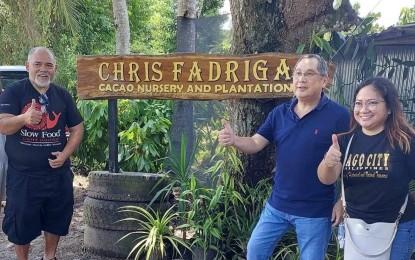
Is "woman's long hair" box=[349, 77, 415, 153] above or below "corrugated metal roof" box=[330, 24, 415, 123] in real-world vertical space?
below

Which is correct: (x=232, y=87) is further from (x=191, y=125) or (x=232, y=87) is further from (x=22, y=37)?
(x=22, y=37)

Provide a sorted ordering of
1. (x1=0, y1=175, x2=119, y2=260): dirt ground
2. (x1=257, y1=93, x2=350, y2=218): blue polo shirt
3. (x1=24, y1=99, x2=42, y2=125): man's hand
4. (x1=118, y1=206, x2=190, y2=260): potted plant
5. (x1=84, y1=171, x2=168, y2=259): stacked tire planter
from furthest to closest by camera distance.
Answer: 1. (x1=0, y1=175, x2=119, y2=260): dirt ground
2. (x1=84, y1=171, x2=168, y2=259): stacked tire planter
3. (x1=118, y1=206, x2=190, y2=260): potted plant
4. (x1=24, y1=99, x2=42, y2=125): man's hand
5. (x1=257, y1=93, x2=350, y2=218): blue polo shirt

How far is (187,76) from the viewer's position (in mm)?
4219

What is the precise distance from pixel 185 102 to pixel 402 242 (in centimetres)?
263

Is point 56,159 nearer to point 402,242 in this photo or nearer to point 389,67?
point 402,242

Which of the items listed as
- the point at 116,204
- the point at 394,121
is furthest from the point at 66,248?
the point at 394,121

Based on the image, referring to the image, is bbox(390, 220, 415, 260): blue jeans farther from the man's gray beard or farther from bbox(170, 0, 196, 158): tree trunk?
the man's gray beard

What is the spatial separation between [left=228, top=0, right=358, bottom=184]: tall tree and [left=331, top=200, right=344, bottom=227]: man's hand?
1.33m

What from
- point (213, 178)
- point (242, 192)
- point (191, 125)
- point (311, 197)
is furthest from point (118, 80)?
point (311, 197)

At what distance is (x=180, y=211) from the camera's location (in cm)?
416

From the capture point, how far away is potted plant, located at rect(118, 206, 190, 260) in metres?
4.01

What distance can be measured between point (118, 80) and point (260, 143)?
5.64ft

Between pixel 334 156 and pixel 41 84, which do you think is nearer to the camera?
pixel 334 156

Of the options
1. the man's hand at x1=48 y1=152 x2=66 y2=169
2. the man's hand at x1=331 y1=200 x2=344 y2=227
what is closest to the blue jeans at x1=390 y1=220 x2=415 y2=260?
the man's hand at x1=331 y1=200 x2=344 y2=227
